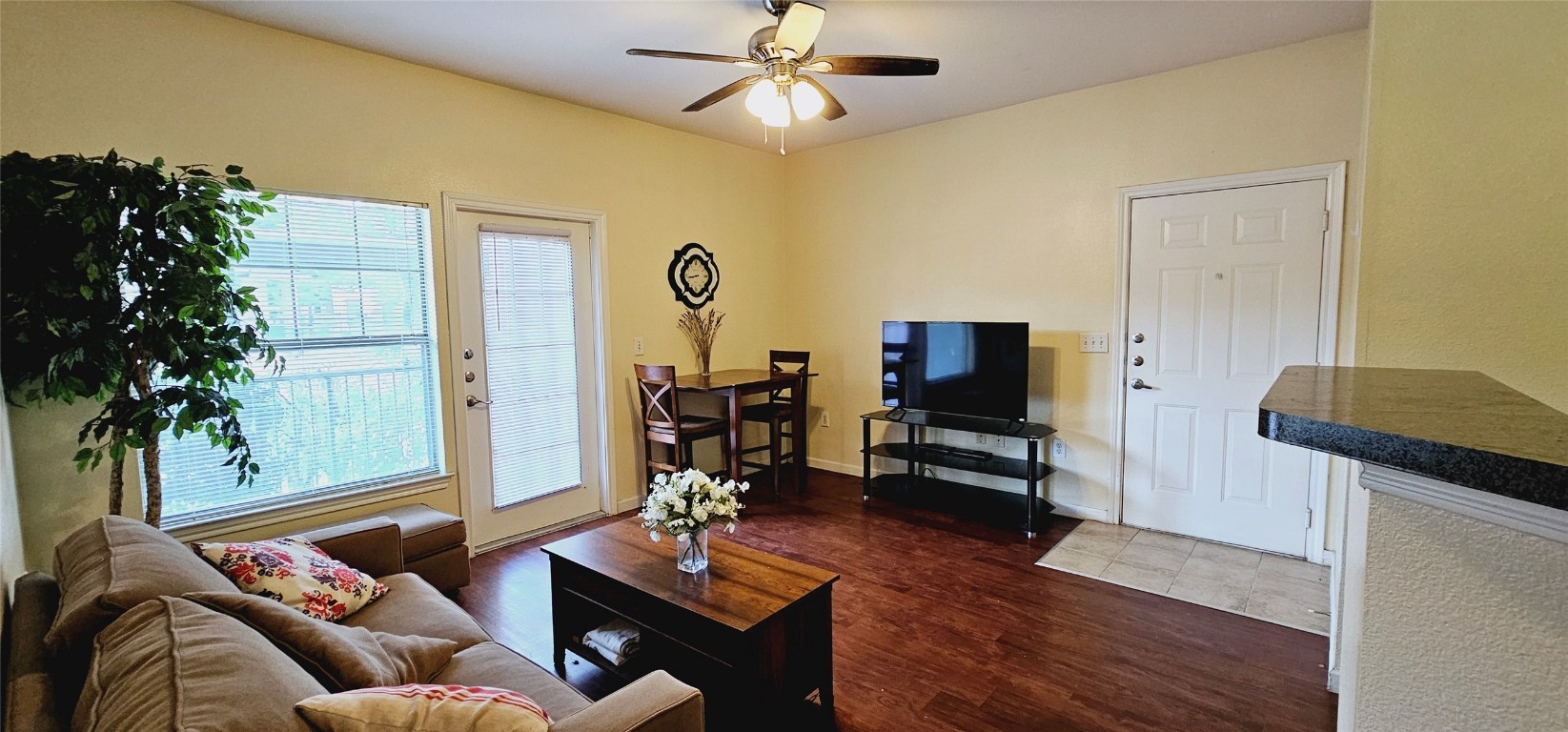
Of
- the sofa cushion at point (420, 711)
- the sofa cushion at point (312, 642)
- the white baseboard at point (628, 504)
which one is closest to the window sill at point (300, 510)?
the white baseboard at point (628, 504)

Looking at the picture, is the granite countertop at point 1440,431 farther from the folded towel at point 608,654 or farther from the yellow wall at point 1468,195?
the folded towel at point 608,654

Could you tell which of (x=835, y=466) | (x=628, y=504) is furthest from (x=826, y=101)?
(x=835, y=466)

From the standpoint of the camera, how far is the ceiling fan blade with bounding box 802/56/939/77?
2.46 meters

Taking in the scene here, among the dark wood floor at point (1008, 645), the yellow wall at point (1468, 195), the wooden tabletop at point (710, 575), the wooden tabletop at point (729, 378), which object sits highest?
the yellow wall at point (1468, 195)

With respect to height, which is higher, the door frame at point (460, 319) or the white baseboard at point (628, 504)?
the door frame at point (460, 319)

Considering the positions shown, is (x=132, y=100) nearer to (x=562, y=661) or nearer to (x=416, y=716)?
(x=562, y=661)

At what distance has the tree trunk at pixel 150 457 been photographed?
2250 mm

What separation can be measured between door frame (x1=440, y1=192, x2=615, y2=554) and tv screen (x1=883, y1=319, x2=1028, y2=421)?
6.30 ft

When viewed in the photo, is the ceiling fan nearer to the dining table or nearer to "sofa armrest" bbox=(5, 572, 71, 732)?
the dining table

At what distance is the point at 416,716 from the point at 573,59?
313 centimetres

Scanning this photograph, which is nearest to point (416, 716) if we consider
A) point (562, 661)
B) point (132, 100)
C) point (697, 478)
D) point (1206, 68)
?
point (697, 478)

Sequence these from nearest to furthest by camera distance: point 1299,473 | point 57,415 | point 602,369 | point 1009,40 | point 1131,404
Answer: point 57,415, point 1009,40, point 1299,473, point 1131,404, point 602,369

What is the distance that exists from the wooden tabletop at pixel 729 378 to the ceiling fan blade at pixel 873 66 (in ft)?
7.33

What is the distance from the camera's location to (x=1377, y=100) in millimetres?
1613
